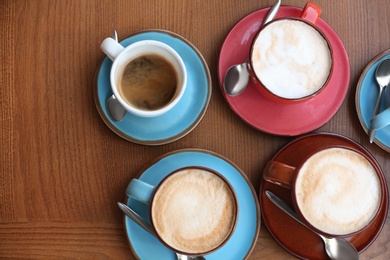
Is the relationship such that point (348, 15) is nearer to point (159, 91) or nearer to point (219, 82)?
point (219, 82)

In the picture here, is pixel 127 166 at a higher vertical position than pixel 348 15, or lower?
lower

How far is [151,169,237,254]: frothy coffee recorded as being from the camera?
31.7 inches

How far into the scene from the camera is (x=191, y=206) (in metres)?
0.82

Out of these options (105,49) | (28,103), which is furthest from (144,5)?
(28,103)

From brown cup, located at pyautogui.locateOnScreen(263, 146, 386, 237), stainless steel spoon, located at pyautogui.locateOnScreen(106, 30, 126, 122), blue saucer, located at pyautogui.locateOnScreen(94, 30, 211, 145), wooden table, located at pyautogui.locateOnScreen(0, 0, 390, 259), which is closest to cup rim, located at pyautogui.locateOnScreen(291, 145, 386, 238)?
brown cup, located at pyautogui.locateOnScreen(263, 146, 386, 237)

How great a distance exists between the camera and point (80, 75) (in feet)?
3.06

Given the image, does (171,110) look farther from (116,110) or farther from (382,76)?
(382,76)

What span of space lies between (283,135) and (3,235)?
58 centimetres

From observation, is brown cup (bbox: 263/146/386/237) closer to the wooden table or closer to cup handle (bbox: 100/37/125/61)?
the wooden table

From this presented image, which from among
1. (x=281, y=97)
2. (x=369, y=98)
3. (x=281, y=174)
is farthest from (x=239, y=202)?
(x=369, y=98)

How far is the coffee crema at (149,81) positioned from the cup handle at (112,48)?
0.18 ft

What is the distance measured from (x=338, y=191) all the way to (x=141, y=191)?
0.35 meters

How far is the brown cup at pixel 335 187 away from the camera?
2.71 feet

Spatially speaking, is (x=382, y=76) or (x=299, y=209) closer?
(x=299, y=209)
